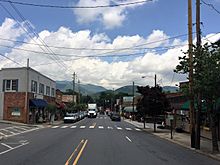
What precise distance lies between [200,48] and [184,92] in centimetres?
266

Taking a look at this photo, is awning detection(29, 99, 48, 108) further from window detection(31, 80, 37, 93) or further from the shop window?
the shop window

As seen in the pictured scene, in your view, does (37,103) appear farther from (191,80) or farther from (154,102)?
(191,80)

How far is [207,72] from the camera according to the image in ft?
59.9

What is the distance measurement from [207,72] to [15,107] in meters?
38.5

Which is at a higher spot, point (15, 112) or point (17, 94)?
point (17, 94)

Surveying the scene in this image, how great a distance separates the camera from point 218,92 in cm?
1855

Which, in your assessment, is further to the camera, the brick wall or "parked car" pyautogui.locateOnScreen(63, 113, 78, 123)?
"parked car" pyautogui.locateOnScreen(63, 113, 78, 123)

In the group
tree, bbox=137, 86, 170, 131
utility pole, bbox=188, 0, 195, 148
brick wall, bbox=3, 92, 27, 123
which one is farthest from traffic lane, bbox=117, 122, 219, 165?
brick wall, bbox=3, 92, 27, 123

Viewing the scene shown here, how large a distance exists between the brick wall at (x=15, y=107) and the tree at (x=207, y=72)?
35290 millimetres

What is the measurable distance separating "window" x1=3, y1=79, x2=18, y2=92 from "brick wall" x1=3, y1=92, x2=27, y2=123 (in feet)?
2.32

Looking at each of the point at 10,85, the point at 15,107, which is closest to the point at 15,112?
the point at 15,107

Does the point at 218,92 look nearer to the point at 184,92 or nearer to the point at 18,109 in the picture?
the point at 184,92

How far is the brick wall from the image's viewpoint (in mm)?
51831

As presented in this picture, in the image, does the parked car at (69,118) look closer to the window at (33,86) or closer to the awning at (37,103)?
the awning at (37,103)
